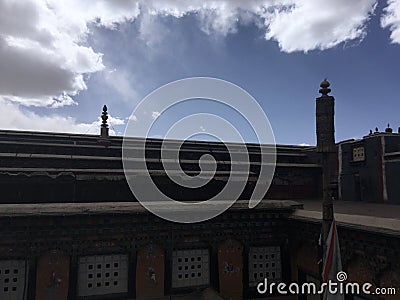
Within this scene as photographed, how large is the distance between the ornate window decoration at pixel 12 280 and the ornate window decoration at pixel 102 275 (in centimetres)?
151

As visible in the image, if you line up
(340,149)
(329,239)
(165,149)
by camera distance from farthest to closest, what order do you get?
(340,149) < (165,149) < (329,239)

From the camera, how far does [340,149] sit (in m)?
20.9

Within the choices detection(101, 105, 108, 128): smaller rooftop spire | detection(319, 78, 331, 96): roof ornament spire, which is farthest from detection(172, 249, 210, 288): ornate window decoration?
detection(101, 105, 108, 128): smaller rooftop spire

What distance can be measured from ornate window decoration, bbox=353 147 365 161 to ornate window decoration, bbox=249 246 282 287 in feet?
38.6

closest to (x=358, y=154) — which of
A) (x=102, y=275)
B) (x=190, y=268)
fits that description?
(x=190, y=268)

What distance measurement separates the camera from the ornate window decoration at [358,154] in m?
19.0

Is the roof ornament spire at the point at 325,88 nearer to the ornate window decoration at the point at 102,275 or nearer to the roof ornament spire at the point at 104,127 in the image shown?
the ornate window decoration at the point at 102,275

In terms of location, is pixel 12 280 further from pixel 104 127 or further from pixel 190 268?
pixel 104 127

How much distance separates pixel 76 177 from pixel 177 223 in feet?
15.4

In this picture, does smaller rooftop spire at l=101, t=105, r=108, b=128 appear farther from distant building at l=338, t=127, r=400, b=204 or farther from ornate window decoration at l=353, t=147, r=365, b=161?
ornate window decoration at l=353, t=147, r=365, b=161

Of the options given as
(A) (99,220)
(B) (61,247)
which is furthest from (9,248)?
(A) (99,220)

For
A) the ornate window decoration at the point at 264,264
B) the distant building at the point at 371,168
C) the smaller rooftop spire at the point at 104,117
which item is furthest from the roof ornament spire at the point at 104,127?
the distant building at the point at 371,168

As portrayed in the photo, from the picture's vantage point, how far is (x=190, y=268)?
31.6 feet

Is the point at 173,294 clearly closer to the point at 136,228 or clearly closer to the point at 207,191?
the point at 136,228
